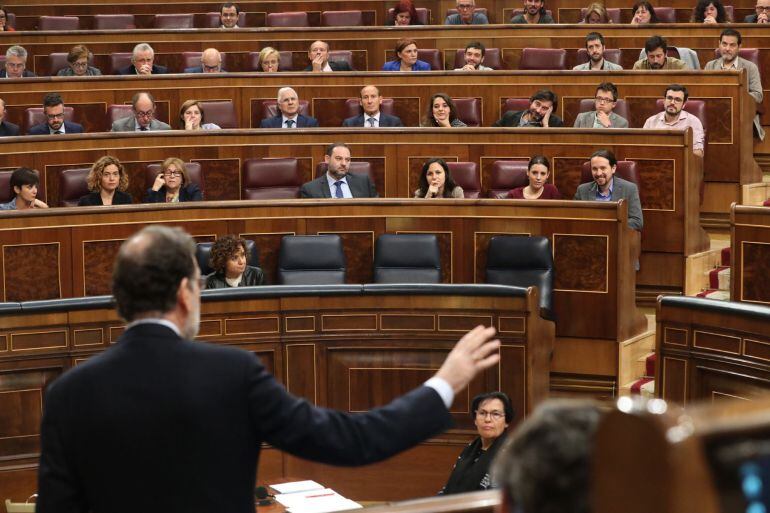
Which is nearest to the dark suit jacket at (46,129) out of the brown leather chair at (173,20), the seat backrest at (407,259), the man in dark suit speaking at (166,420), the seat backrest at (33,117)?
the seat backrest at (33,117)

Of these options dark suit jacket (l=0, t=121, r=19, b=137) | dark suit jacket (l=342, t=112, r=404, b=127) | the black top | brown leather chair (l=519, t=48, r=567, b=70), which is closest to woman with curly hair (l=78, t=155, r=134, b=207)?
the black top

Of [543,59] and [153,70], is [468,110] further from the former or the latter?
[153,70]

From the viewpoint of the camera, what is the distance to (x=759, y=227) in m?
4.31

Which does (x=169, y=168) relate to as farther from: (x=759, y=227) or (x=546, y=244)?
(x=759, y=227)

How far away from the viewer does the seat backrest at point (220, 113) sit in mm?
6324

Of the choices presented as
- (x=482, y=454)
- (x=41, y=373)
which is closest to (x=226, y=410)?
(x=482, y=454)

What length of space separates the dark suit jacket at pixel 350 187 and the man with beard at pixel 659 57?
1.87 meters

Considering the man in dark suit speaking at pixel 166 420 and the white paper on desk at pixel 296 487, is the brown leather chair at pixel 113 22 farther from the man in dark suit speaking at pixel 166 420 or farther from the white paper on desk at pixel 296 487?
the man in dark suit speaking at pixel 166 420

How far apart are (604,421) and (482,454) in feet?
9.31

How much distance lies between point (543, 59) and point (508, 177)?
1890 millimetres

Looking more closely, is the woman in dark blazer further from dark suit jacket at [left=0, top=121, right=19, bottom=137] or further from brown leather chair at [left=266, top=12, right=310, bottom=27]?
brown leather chair at [left=266, top=12, right=310, bottom=27]

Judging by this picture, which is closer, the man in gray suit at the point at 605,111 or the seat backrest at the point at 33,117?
the man in gray suit at the point at 605,111

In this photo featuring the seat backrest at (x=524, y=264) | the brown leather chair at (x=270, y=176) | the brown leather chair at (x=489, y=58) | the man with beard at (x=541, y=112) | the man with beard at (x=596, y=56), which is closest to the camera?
the seat backrest at (x=524, y=264)

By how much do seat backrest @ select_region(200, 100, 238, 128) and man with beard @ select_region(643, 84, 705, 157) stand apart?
2.15 m
